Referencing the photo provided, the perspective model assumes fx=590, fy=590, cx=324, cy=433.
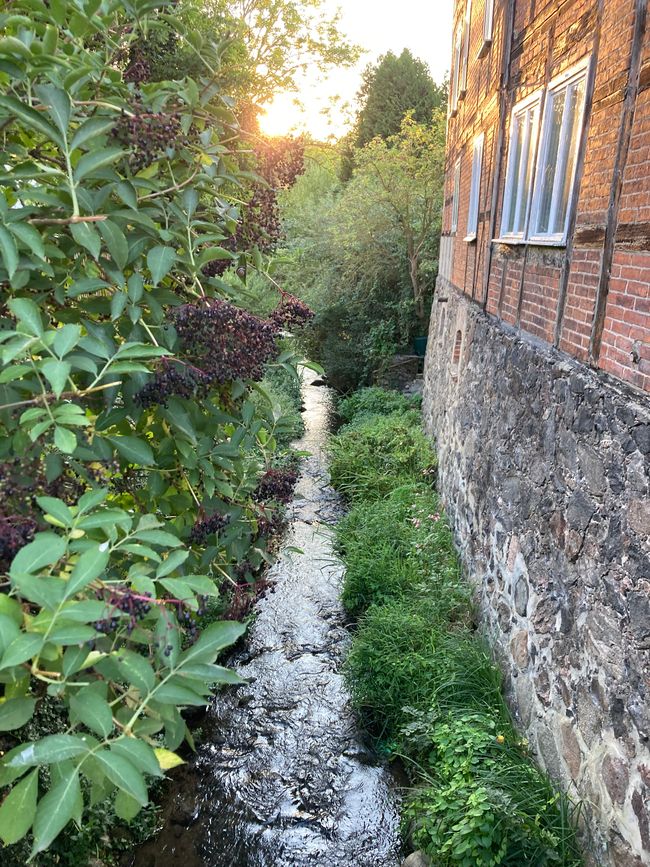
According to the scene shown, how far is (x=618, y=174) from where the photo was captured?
3238 mm

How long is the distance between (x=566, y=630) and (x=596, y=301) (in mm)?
1923

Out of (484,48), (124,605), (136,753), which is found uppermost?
(484,48)

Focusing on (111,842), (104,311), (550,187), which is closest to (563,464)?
(550,187)

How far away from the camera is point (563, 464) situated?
367cm

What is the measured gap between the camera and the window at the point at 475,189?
743 centimetres

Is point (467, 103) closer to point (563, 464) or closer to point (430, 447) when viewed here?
point (430, 447)

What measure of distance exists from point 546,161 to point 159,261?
3964 millimetres

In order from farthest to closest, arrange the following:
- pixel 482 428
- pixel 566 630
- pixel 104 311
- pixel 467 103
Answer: pixel 467 103, pixel 482 428, pixel 566 630, pixel 104 311

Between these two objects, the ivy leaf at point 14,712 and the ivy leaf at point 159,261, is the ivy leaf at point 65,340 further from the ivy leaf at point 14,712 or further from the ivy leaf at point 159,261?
the ivy leaf at point 14,712

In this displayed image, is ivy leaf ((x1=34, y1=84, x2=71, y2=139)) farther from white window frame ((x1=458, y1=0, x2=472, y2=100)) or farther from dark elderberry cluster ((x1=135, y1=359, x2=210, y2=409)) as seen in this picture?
white window frame ((x1=458, y1=0, x2=472, y2=100))

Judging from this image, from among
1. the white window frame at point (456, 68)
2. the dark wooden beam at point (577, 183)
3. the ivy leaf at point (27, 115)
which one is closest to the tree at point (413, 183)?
the white window frame at point (456, 68)

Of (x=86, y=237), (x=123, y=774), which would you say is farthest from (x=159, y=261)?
(x=123, y=774)

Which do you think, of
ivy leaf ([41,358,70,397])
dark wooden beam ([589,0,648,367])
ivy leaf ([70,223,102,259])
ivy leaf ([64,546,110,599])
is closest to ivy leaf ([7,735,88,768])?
ivy leaf ([64,546,110,599])

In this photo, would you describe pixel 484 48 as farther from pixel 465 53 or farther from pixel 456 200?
pixel 456 200
